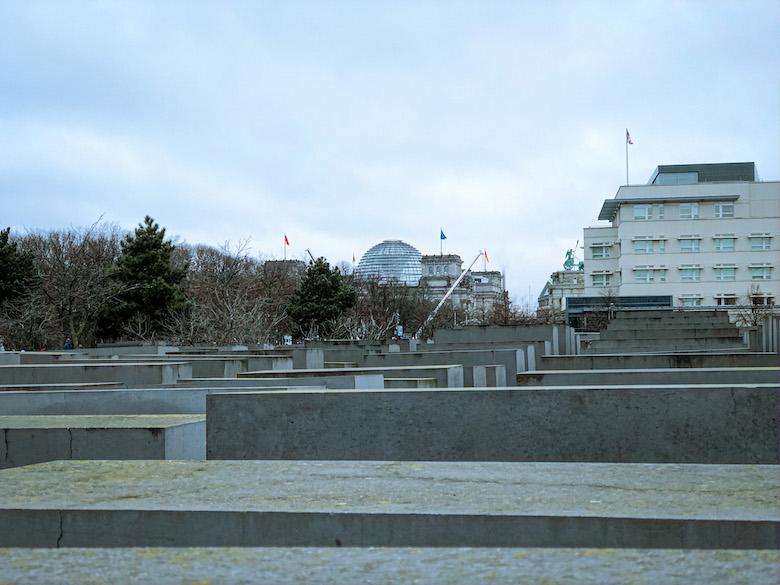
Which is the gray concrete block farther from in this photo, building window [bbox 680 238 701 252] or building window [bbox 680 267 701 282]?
building window [bbox 680 238 701 252]

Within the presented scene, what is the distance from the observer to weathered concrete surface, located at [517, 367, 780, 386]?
9.74 m

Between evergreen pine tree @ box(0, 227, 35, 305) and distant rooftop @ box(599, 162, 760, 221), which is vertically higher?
distant rooftop @ box(599, 162, 760, 221)

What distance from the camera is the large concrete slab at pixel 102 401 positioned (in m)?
10.6

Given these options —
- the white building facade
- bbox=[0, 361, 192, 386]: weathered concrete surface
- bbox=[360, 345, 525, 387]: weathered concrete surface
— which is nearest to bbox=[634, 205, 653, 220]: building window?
the white building facade

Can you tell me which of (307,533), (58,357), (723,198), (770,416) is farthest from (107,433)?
(723,198)

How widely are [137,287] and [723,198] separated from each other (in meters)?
64.2

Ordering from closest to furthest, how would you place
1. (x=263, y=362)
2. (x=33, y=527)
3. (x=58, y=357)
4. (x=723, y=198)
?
(x=33, y=527), (x=263, y=362), (x=58, y=357), (x=723, y=198)

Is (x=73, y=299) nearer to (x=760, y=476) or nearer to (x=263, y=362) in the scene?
(x=263, y=362)

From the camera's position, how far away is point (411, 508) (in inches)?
159

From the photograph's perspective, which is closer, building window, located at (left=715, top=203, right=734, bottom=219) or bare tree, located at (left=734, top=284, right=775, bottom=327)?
bare tree, located at (left=734, top=284, right=775, bottom=327)

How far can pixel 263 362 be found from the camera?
18500mm

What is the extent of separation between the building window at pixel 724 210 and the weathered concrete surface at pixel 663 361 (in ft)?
278

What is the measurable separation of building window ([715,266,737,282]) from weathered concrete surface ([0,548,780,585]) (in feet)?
318

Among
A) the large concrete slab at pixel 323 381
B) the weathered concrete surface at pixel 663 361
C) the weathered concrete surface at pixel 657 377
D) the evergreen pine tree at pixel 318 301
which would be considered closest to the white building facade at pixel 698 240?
the evergreen pine tree at pixel 318 301
